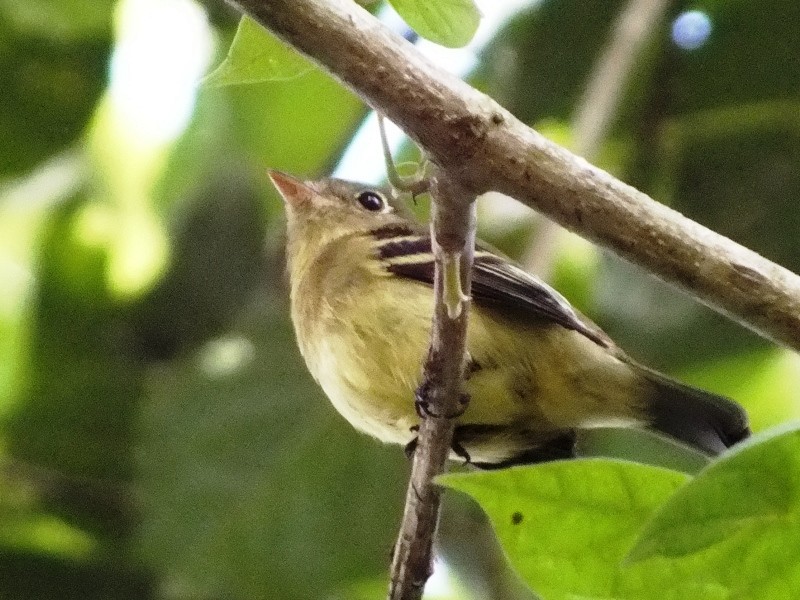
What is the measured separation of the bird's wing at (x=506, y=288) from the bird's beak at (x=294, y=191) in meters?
0.52

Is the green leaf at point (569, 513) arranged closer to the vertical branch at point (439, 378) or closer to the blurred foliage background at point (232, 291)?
the vertical branch at point (439, 378)

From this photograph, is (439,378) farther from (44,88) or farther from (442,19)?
(44,88)

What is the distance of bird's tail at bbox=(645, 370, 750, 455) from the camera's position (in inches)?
74.9

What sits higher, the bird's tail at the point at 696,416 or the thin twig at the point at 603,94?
the thin twig at the point at 603,94

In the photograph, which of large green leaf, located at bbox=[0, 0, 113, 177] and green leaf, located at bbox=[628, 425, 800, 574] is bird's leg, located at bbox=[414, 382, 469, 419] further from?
large green leaf, located at bbox=[0, 0, 113, 177]

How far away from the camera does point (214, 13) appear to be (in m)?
2.90

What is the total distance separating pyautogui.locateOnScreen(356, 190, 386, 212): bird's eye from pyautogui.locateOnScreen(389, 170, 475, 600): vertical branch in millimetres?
1228

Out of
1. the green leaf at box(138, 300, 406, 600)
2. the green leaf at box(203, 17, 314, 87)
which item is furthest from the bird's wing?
the green leaf at box(203, 17, 314, 87)

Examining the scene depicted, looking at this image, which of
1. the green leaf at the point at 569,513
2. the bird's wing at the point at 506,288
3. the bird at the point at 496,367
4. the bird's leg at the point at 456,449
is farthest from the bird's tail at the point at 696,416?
the green leaf at the point at 569,513

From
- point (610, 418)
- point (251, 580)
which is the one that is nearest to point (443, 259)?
point (610, 418)

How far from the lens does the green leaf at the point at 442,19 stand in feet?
3.82

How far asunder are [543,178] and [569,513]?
1.03ft

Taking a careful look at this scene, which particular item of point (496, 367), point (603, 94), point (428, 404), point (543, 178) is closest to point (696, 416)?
point (496, 367)

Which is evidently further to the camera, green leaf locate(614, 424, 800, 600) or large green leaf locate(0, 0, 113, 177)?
large green leaf locate(0, 0, 113, 177)
